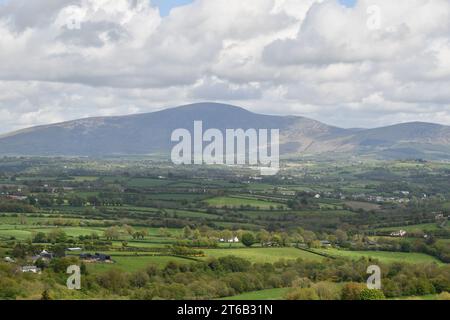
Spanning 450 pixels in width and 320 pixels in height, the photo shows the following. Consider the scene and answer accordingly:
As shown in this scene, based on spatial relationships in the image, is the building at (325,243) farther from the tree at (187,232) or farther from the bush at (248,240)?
the tree at (187,232)

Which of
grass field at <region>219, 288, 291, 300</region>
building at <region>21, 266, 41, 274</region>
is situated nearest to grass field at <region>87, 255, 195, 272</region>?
building at <region>21, 266, 41, 274</region>

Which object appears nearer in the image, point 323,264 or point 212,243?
point 323,264

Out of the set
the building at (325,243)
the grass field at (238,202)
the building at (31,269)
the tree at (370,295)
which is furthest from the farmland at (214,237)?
the tree at (370,295)

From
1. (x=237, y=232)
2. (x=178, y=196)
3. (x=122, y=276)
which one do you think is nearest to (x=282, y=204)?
(x=178, y=196)

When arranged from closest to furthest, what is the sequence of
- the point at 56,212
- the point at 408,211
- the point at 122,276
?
the point at 122,276, the point at 56,212, the point at 408,211
